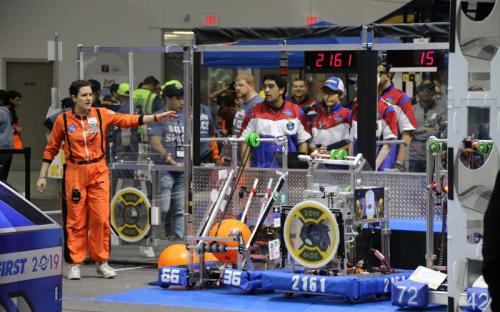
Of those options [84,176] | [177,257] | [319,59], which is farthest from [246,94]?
[177,257]

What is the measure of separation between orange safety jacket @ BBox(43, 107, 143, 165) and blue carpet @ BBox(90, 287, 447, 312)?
1.54m

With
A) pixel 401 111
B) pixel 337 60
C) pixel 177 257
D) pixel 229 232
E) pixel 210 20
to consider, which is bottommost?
pixel 177 257

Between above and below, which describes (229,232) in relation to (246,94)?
below

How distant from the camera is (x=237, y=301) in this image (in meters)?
10.2

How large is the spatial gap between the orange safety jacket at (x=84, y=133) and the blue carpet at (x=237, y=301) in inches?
60.8

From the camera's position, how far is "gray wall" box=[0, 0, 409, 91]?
23.5m

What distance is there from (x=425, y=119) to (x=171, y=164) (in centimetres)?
365

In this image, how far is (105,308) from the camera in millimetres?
9891

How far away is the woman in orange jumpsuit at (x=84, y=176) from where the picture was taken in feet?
37.1

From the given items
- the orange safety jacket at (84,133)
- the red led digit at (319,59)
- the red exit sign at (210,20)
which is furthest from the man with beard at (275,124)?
the red exit sign at (210,20)

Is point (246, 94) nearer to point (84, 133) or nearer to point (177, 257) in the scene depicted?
point (84, 133)

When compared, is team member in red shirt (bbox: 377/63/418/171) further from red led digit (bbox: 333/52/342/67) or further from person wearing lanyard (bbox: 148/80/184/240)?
person wearing lanyard (bbox: 148/80/184/240)

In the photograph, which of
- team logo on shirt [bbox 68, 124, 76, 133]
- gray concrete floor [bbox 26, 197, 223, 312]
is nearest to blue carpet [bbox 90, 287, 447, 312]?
gray concrete floor [bbox 26, 197, 223, 312]

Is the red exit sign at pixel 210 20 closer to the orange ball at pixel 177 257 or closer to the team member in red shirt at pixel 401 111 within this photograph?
the team member in red shirt at pixel 401 111
